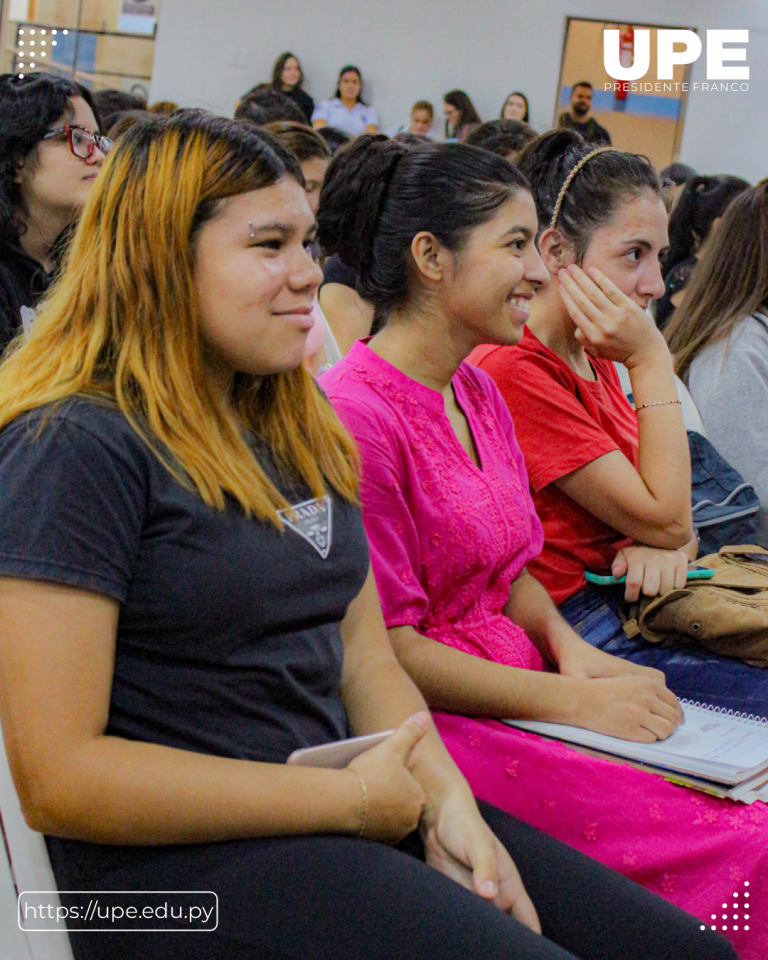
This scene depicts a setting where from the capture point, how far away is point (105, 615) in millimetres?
890

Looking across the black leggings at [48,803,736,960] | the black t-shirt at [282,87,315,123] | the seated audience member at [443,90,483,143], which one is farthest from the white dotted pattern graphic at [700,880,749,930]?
the black t-shirt at [282,87,315,123]

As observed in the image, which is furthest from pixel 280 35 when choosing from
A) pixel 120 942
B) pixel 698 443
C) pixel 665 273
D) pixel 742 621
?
pixel 120 942

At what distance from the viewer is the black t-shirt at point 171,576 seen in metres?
0.88

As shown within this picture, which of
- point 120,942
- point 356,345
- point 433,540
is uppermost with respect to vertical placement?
point 356,345

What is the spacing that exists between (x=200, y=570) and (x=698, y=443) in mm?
1306

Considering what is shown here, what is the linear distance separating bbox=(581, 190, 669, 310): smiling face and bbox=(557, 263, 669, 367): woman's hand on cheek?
0.04 meters

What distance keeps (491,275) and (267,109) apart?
2.61 meters

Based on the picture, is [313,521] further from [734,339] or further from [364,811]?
[734,339]

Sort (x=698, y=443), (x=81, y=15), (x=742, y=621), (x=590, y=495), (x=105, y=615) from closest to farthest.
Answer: (x=105, y=615) → (x=742, y=621) → (x=590, y=495) → (x=698, y=443) → (x=81, y=15)

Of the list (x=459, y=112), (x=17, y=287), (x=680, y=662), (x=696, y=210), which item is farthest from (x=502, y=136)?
(x=459, y=112)

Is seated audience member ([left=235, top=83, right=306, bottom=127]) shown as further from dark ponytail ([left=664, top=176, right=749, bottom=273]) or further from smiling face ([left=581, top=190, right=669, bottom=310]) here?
smiling face ([left=581, top=190, right=669, bottom=310])

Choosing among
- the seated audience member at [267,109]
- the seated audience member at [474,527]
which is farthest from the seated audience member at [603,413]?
the seated audience member at [267,109]

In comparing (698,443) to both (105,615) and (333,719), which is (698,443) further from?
(105,615)

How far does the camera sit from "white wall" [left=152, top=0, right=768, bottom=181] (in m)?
8.07
